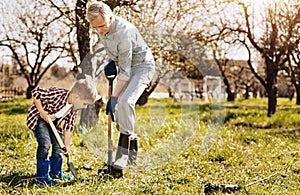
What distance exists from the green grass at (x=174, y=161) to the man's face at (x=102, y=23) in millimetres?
1273

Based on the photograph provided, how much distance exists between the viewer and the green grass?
3.79 m

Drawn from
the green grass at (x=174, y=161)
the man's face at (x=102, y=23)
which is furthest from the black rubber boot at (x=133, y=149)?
the man's face at (x=102, y=23)

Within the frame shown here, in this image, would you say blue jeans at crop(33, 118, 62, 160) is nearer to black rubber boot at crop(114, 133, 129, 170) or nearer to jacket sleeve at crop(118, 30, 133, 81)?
black rubber boot at crop(114, 133, 129, 170)

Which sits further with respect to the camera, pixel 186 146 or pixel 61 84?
pixel 61 84

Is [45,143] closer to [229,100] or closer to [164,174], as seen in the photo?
[164,174]

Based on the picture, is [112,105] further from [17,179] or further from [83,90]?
[17,179]

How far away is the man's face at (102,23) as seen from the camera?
3.81 m

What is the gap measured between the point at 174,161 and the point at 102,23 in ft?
6.38

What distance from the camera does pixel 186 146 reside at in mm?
6109

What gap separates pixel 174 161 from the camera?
16.7ft

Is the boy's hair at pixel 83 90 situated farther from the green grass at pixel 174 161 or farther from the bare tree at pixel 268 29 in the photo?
the bare tree at pixel 268 29

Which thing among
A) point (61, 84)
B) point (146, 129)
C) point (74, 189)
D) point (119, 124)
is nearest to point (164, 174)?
point (119, 124)

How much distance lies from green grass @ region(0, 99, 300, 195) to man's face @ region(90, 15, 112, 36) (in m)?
1.27

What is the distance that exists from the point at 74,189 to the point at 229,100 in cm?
1595
